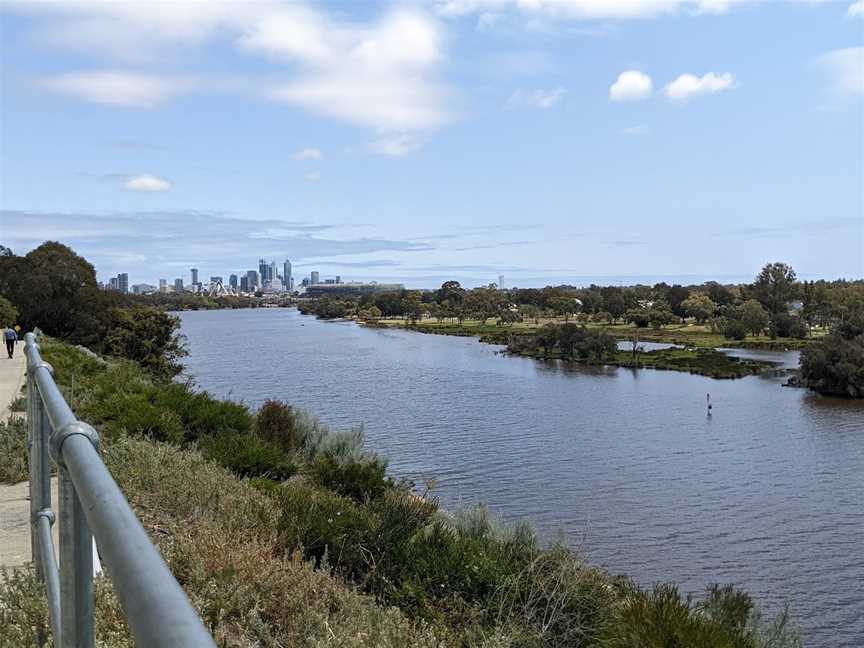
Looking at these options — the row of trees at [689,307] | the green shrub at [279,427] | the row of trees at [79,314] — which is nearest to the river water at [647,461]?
the row of trees at [79,314]

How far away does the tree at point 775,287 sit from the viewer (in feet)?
374

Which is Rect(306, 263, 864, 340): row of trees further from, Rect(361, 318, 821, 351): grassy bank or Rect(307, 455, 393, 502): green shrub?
Rect(307, 455, 393, 502): green shrub

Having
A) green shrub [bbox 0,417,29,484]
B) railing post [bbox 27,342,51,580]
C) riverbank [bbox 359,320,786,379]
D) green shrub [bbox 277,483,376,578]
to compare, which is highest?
railing post [bbox 27,342,51,580]

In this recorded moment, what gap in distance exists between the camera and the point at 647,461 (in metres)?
28.5

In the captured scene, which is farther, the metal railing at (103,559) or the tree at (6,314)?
the tree at (6,314)

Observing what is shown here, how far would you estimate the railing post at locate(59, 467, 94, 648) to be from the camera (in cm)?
121

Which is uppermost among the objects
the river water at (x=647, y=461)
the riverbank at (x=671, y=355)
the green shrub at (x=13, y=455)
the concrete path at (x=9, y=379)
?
the green shrub at (x=13, y=455)

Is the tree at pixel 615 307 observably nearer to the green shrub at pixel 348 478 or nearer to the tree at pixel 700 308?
the tree at pixel 700 308

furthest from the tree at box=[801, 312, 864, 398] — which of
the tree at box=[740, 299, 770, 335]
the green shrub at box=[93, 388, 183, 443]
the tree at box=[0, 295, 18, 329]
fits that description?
the green shrub at box=[93, 388, 183, 443]

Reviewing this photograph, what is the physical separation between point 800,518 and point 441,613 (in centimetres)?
1902

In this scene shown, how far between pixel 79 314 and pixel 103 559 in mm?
48601

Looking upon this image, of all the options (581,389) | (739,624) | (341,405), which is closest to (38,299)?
(341,405)

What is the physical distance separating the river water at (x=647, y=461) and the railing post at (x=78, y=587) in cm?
1314

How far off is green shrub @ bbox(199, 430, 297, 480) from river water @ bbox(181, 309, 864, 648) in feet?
17.3
